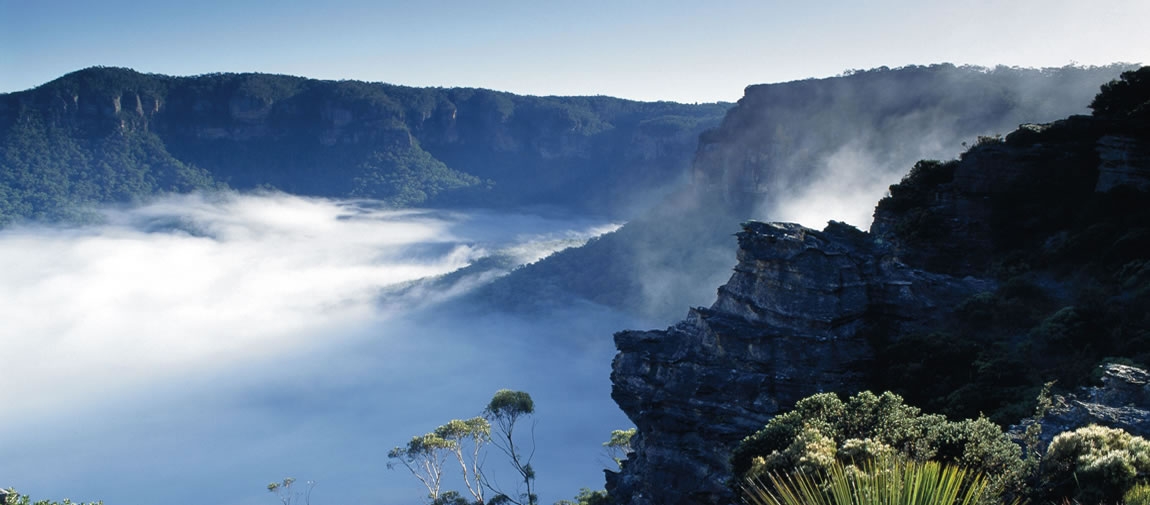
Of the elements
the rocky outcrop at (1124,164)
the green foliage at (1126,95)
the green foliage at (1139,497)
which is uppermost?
the green foliage at (1126,95)

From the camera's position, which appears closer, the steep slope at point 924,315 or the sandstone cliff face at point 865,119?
the steep slope at point 924,315

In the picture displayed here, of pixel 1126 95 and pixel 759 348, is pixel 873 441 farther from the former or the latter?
pixel 1126 95

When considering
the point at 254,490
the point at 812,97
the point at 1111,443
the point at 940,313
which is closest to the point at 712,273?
the point at 812,97

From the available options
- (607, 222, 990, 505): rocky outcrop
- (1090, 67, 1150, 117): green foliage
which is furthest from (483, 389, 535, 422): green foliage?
(1090, 67, 1150, 117): green foliage

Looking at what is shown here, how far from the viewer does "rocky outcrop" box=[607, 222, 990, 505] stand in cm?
2489

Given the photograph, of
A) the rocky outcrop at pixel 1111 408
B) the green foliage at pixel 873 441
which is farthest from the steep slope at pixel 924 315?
the green foliage at pixel 873 441

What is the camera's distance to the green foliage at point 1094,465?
12469 mm

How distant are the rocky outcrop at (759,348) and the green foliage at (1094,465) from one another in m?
10.2

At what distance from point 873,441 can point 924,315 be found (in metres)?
13.5

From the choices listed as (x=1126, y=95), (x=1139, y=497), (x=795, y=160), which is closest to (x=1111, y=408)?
(x=1139, y=497)

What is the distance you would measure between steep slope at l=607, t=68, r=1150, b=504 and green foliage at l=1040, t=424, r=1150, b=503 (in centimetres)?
623

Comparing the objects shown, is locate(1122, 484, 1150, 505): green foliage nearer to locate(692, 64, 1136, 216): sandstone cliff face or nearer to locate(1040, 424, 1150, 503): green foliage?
locate(1040, 424, 1150, 503): green foliage

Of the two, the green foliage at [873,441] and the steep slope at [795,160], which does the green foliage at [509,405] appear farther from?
the steep slope at [795,160]

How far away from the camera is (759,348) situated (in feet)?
84.7
